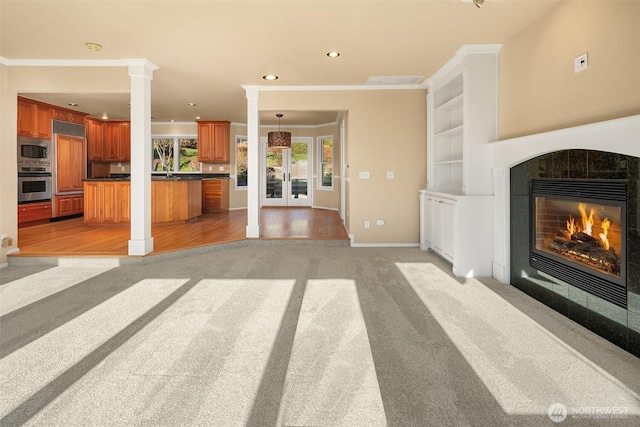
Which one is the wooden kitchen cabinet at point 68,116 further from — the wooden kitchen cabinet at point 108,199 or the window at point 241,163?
the window at point 241,163

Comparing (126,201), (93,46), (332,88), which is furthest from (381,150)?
(126,201)

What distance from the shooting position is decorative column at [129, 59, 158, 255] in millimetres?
4547

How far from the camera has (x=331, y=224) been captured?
24.3 feet

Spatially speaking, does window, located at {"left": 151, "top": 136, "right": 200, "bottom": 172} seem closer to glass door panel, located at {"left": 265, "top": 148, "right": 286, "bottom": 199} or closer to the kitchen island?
glass door panel, located at {"left": 265, "top": 148, "right": 286, "bottom": 199}

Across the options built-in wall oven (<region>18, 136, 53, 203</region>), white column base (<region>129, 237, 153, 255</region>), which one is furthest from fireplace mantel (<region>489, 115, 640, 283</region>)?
built-in wall oven (<region>18, 136, 53, 203</region>)

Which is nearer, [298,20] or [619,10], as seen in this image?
[619,10]

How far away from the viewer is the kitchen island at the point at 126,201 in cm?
666

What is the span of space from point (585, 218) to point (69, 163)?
875cm

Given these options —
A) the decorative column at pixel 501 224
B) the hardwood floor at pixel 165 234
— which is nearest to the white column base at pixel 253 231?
the hardwood floor at pixel 165 234

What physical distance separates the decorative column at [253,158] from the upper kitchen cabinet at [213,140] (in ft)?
13.2

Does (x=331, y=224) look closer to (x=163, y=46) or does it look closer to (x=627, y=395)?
(x=163, y=46)

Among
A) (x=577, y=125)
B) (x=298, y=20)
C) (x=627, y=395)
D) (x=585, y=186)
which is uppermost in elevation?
(x=298, y=20)

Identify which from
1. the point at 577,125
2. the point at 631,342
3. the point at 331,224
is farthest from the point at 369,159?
the point at 631,342

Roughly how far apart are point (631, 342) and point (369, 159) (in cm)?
402
